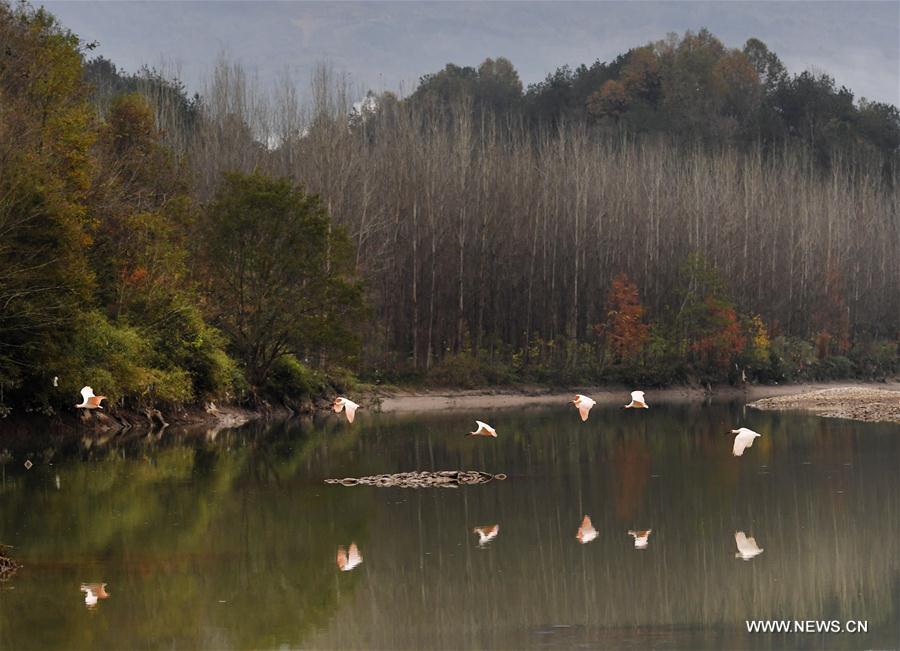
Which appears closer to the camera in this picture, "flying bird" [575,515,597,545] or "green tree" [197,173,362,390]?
"flying bird" [575,515,597,545]

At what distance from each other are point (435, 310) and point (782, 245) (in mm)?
27522

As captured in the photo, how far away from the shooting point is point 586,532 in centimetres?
1903

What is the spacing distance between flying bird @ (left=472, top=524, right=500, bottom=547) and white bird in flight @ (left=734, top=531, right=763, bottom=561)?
3308 mm

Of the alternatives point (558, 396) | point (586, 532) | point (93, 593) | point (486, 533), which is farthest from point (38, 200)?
point (558, 396)

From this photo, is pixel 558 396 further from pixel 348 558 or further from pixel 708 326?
pixel 348 558

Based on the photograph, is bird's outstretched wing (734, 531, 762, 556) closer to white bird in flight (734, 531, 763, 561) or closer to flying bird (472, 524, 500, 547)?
white bird in flight (734, 531, 763, 561)

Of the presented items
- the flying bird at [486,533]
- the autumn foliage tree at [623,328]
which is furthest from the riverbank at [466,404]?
the flying bird at [486,533]

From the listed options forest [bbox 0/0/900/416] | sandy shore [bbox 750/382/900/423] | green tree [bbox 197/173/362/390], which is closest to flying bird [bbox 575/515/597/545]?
forest [bbox 0/0/900/416]

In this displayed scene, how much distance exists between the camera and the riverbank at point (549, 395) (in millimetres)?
55125

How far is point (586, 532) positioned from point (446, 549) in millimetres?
2446

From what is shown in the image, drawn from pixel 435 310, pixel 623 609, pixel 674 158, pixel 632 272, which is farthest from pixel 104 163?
pixel 674 158

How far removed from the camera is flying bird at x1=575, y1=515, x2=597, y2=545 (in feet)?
60.4

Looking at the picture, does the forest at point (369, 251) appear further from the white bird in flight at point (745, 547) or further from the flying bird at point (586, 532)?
the white bird in flight at point (745, 547)

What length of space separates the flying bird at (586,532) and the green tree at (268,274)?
2749 centimetres
